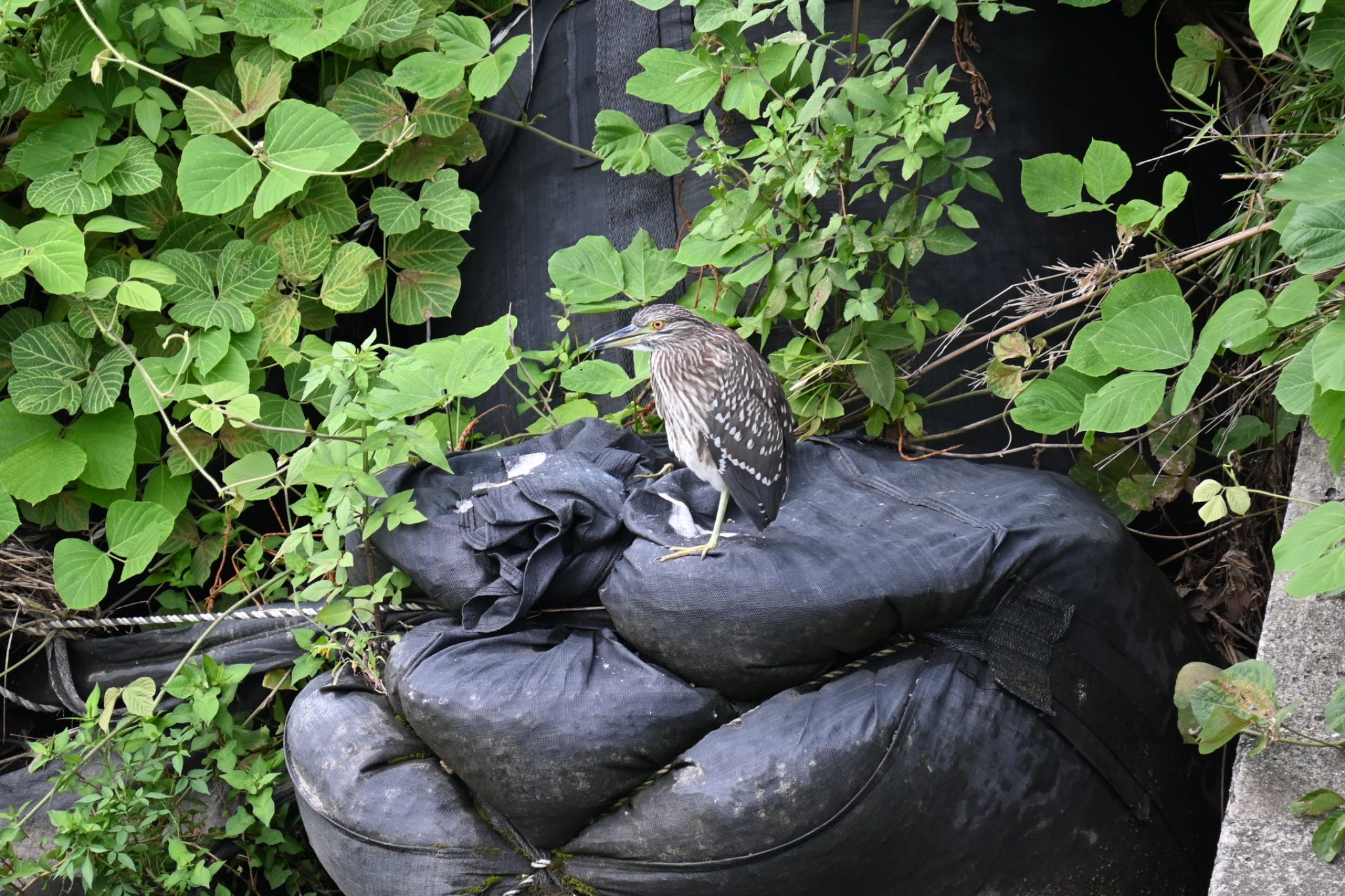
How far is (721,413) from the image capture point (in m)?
2.47

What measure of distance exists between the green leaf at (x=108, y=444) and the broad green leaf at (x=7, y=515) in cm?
17

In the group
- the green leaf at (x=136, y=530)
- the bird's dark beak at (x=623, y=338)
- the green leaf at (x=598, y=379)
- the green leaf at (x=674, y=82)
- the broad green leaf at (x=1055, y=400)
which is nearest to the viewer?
the broad green leaf at (x=1055, y=400)

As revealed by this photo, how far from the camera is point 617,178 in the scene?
3279 millimetres

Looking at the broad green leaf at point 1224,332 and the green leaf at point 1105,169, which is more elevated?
the green leaf at point 1105,169

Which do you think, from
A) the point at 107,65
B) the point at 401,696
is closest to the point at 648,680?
the point at 401,696

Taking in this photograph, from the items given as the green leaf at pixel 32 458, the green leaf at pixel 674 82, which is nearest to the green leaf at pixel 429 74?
the green leaf at pixel 674 82

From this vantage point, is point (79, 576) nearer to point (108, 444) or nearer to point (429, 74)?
point (108, 444)

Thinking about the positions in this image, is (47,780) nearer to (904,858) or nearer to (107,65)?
(107,65)

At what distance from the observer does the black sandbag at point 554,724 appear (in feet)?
7.21

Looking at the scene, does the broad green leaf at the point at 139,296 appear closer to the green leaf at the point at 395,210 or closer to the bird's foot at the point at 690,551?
the green leaf at the point at 395,210

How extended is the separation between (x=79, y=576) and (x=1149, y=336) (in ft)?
8.15

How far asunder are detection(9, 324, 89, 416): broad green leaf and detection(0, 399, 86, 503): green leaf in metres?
0.06

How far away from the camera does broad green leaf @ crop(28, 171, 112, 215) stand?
3.13m

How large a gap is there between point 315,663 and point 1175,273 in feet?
6.67
